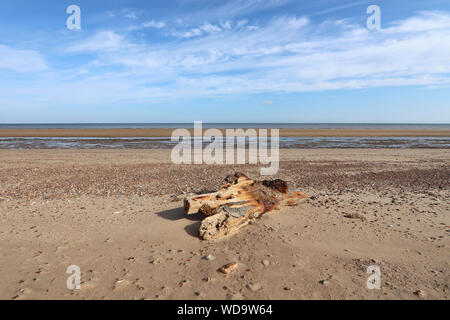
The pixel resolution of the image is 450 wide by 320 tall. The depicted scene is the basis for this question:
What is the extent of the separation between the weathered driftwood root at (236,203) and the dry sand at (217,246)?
0.26 meters

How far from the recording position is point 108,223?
6984 mm

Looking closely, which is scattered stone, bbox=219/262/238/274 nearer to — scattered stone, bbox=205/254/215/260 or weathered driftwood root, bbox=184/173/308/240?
scattered stone, bbox=205/254/215/260

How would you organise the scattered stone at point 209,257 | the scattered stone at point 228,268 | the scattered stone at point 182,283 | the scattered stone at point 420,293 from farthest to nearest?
1. the scattered stone at point 209,257
2. the scattered stone at point 228,268
3. the scattered stone at point 182,283
4. the scattered stone at point 420,293

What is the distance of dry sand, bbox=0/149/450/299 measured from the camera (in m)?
4.29

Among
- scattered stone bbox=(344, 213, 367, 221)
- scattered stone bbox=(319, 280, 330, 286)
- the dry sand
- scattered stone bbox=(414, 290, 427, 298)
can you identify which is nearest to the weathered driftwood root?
the dry sand

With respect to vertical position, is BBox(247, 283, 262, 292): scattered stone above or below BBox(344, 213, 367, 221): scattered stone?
below

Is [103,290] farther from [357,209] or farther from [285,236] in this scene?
[357,209]

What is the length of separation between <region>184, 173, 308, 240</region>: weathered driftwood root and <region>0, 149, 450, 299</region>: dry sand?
263 mm

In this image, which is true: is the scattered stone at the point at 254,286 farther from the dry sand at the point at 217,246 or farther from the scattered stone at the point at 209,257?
the scattered stone at the point at 209,257

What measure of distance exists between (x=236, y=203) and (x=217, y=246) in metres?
1.25

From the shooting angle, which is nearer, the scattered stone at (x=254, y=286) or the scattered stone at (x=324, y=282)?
the scattered stone at (x=254, y=286)

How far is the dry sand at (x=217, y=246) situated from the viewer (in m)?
4.29

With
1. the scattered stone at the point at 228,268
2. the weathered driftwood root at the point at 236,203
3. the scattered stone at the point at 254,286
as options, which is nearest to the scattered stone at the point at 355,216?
the weathered driftwood root at the point at 236,203

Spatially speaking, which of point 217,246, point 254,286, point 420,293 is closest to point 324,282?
point 254,286
